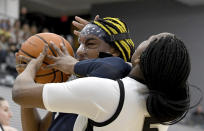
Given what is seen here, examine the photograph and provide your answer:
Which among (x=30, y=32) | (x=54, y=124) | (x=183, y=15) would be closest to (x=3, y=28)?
(x=30, y=32)

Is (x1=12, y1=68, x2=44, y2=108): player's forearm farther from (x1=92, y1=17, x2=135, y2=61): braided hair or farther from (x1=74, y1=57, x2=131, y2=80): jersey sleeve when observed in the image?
(x1=92, y1=17, x2=135, y2=61): braided hair

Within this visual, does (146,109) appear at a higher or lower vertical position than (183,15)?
higher

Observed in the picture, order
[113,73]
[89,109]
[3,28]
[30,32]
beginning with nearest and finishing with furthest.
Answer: [89,109] < [113,73] < [3,28] < [30,32]

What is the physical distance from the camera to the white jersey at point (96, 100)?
1.59 metres

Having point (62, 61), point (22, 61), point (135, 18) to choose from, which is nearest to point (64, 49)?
point (62, 61)

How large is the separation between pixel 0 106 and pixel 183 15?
40.0 ft

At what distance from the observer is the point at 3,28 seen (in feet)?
35.7

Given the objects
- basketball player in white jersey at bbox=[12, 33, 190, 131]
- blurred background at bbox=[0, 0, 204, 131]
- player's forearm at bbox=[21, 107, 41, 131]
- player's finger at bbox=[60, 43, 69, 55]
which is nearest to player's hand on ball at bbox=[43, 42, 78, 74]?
player's finger at bbox=[60, 43, 69, 55]

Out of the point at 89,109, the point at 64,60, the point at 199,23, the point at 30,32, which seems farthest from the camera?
the point at 199,23

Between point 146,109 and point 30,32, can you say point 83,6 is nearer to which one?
point 30,32

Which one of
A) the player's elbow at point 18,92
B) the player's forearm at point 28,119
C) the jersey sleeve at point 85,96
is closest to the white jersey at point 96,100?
the jersey sleeve at point 85,96

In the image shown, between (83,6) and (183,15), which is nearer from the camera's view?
(183,15)

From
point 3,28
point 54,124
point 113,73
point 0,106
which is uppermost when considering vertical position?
point 113,73

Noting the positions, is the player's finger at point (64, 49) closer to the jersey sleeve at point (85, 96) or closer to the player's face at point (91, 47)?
the player's face at point (91, 47)
